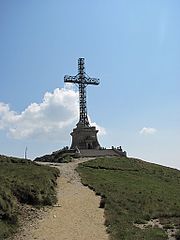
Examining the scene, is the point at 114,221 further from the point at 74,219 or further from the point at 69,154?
the point at 69,154

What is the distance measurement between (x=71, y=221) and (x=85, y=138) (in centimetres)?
5649

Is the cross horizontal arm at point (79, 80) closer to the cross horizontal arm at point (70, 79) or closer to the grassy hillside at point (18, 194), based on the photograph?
the cross horizontal arm at point (70, 79)

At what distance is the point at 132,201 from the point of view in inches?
1161

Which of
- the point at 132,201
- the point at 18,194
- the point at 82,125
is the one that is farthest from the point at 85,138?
the point at 18,194

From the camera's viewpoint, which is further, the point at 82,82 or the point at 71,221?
the point at 82,82

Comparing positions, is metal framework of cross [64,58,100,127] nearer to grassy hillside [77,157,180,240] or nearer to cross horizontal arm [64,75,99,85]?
cross horizontal arm [64,75,99,85]

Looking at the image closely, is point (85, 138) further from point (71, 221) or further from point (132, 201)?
point (71, 221)

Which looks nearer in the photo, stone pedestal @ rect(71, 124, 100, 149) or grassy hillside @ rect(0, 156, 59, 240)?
grassy hillside @ rect(0, 156, 59, 240)

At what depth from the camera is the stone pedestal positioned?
78769mm

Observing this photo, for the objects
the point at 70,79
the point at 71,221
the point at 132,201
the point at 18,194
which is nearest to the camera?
the point at 71,221

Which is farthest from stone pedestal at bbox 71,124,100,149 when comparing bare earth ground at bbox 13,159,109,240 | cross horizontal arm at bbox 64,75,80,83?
bare earth ground at bbox 13,159,109,240

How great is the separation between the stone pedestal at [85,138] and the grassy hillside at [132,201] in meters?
26.2

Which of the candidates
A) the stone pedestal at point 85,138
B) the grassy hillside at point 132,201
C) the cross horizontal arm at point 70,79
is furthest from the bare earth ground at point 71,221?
the cross horizontal arm at point 70,79

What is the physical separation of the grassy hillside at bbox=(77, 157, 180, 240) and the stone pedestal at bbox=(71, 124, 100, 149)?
2621 cm
